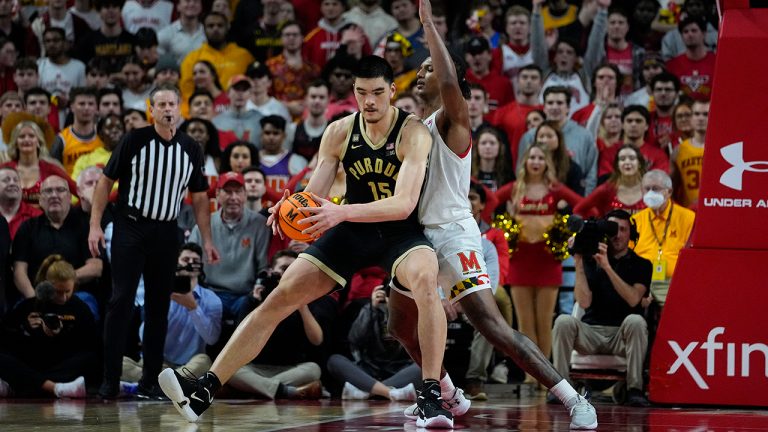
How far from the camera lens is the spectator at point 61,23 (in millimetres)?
15461

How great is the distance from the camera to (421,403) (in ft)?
22.3

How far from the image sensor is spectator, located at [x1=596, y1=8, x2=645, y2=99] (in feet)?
44.5

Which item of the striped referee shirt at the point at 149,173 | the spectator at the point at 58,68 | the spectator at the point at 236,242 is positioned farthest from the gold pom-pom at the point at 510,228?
the spectator at the point at 58,68

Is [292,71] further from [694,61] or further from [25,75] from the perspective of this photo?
[694,61]

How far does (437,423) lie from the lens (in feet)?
22.1

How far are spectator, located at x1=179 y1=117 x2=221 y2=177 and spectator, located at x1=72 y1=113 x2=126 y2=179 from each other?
67 cm

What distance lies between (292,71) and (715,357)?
7.17 metres

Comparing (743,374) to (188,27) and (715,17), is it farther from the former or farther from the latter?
(188,27)

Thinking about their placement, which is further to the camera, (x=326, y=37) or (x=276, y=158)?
(x=326, y=37)

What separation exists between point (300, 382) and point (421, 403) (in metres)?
3.28

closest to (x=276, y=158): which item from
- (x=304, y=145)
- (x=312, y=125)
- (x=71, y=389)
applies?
(x=304, y=145)

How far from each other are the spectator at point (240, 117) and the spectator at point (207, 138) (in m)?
0.78

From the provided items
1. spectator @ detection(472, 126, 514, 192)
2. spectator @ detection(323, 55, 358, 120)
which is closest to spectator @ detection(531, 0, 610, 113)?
spectator @ detection(472, 126, 514, 192)

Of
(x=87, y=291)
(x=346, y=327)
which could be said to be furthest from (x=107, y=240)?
(x=346, y=327)
